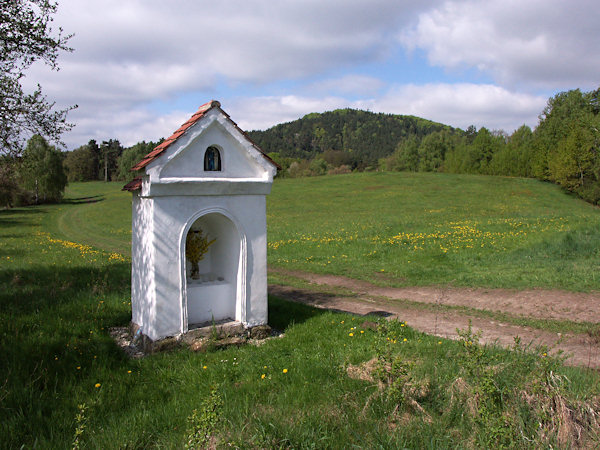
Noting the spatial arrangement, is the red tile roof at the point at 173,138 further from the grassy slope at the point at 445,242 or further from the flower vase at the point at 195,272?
the grassy slope at the point at 445,242

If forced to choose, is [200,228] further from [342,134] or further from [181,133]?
[342,134]

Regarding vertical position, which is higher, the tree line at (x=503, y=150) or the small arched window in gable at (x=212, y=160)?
the tree line at (x=503, y=150)

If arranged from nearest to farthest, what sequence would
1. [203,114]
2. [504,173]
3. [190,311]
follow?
[203,114] < [190,311] < [504,173]

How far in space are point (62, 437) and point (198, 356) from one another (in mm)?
2587

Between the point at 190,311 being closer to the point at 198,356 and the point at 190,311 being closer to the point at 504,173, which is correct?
the point at 198,356

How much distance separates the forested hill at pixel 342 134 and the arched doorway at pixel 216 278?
133207 mm

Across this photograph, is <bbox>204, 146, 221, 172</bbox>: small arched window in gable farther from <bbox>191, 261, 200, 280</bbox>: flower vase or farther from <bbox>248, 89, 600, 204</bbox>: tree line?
<bbox>248, 89, 600, 204</bbox>: tree line

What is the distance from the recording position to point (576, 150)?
48188 millimetres

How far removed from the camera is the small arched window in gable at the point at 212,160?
8.02 metres

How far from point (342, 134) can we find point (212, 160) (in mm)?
172679

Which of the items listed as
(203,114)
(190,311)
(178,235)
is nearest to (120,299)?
(190,311)

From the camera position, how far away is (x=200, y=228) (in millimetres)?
8961

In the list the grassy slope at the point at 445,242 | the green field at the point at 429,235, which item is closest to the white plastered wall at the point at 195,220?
the green field at the point at 429,235

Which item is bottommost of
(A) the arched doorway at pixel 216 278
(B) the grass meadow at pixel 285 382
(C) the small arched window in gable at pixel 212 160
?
(B) the grass meadow at pixel 285 382
